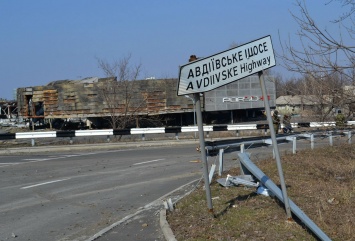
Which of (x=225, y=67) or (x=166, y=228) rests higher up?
(x=225, y=67)

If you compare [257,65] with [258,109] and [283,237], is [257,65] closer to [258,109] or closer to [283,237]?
[283,237]

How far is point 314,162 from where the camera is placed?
13.3 m

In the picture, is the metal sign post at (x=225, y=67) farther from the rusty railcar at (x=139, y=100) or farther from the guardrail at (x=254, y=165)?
the rusty railcar at (x=139, y=100)

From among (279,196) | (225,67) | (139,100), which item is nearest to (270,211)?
(279,196)

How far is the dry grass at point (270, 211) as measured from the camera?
6.30 metres

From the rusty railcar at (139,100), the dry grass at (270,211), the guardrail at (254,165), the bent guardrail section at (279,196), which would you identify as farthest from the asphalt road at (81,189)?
the rusty railcar at (139,100)

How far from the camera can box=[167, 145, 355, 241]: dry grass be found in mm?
6297

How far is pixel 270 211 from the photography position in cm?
731

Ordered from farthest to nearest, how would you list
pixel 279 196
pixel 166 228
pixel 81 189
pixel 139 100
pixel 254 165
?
pixel 139 100 < pixel 81 189 < pixel 254 165 < pixel 279 196 < pixel 166 228

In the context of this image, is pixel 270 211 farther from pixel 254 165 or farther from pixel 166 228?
pixel 254 165

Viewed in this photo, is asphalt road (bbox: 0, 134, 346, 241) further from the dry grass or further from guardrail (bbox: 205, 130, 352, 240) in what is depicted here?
the dry grass

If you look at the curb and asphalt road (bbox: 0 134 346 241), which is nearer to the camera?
Answer: the curb

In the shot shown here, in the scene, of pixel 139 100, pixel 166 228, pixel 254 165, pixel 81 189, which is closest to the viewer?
pixel 166 228

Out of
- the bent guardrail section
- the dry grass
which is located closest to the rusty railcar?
the dry grass
